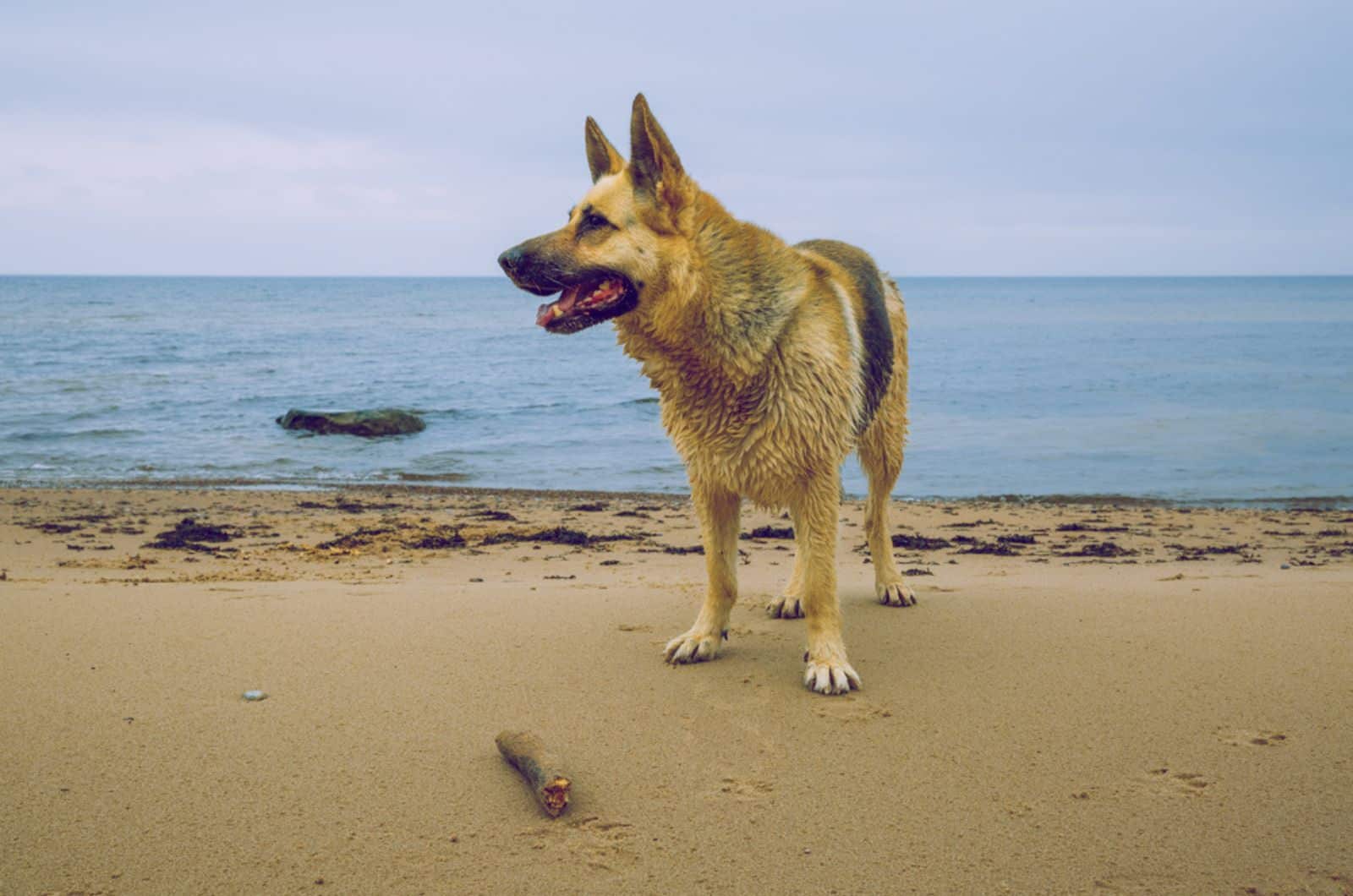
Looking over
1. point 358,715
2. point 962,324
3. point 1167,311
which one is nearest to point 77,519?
point 358,715

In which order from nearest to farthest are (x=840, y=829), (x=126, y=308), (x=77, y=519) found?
1. (x=840, y=829)
2. (x=77, y=519)
3. (x=126, y=308)

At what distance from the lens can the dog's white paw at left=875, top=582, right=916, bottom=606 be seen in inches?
235

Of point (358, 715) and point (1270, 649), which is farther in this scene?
point (1270, 649)

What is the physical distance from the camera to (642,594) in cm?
625

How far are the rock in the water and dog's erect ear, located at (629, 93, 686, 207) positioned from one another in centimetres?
1705

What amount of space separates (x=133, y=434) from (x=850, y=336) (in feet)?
62.3

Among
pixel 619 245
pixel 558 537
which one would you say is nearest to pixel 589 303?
pixel 619 245

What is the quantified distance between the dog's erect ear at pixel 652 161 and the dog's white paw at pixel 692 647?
6.49ft

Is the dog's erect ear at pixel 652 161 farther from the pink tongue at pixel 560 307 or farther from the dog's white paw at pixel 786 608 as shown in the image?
the dog's white paw at pixel 786 608

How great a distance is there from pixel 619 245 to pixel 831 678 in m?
2.01

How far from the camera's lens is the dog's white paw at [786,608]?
224 inches

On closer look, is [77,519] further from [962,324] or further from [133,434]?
[962,324]

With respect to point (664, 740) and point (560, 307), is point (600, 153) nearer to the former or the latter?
point (560, 307)

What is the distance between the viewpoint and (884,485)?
6.11 metres
